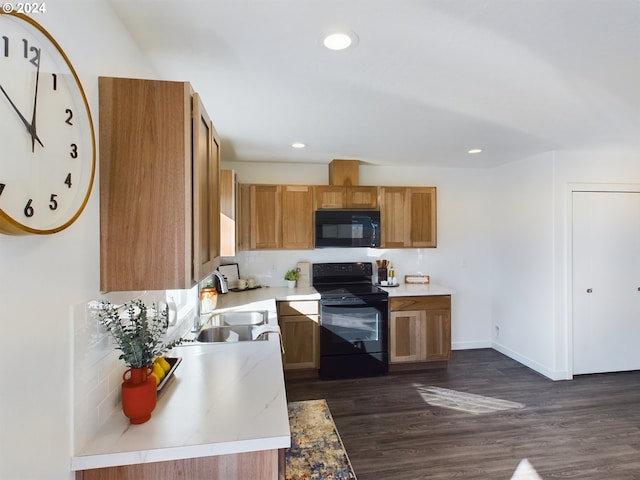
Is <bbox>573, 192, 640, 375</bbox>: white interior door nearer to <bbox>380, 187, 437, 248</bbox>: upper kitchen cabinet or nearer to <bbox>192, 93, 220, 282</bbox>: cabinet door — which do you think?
<bbox>380, 187, 437, 248</bbox>: upper kitchen cabinet

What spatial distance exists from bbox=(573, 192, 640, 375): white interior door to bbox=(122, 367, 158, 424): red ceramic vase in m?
3.95

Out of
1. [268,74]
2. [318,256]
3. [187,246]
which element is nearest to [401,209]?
[318,256]

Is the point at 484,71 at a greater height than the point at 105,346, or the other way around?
the point at 484,71

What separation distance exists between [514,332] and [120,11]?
14.9 ft

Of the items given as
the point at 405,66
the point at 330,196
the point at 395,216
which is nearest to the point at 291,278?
the point at 330,196

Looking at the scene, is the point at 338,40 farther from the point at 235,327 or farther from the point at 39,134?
the point at 235,327

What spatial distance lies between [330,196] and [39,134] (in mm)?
2953

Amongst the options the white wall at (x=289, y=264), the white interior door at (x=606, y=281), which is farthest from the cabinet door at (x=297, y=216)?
the white interior door at (x=606, y=281)

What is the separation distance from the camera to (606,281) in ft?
11.5

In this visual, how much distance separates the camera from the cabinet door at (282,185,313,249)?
3584mm

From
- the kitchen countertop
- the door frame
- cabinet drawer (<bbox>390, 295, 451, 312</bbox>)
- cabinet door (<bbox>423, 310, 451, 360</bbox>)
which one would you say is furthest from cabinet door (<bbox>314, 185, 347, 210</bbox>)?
the door frame

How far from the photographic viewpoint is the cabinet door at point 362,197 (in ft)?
11.9

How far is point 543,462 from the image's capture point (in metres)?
2.16

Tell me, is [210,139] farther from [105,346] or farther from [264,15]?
[105,346]
